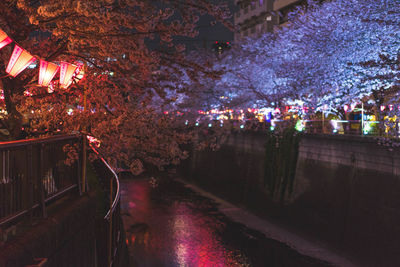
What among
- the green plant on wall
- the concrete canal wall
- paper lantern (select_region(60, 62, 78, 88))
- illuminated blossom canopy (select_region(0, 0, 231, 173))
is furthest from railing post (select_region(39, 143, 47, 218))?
the green plant on wall

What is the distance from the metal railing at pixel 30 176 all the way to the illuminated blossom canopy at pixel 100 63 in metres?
1.91

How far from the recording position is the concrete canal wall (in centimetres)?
1475

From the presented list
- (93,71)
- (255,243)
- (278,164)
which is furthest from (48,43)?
(278,164)

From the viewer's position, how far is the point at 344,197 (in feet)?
56.9

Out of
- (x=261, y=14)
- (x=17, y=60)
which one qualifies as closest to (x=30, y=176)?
(x=17, y=60)

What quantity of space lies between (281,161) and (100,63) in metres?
15.8

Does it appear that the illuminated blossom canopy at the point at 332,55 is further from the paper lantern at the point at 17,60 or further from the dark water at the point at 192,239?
the paper lantern at the point at 17,60

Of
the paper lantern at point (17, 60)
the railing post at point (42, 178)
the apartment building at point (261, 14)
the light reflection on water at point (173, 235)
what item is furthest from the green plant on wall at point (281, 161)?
the apartment building at point (261, 14)

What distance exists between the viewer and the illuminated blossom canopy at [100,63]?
20.4 feet

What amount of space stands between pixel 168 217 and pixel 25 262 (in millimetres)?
19340

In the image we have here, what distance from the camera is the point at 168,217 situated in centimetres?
2248

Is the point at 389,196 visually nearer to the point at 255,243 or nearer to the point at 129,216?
→ the point at 255,243

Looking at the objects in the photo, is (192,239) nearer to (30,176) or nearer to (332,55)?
(332,55)

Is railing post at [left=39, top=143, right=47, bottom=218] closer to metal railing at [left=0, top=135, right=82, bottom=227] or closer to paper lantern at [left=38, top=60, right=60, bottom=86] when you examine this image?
metal railing at [left=0, top=135, right=82, bottom=227]
